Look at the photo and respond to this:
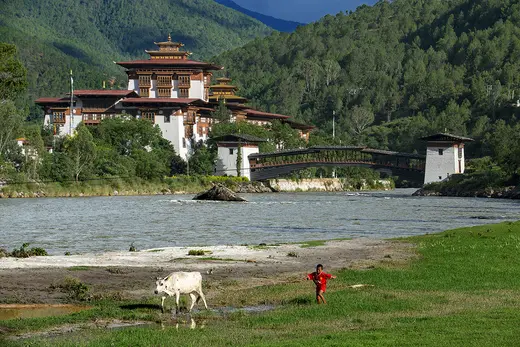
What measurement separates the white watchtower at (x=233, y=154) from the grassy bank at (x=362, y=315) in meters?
123

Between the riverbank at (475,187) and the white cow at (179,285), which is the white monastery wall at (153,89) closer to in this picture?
the riverbank at (475,187)

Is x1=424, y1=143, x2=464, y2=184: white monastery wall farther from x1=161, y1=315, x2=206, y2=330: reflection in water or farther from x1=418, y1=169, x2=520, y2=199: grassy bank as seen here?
x1=161, y1=315, x2=206, y2=330: reflection in water

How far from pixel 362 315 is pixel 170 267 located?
11.1m

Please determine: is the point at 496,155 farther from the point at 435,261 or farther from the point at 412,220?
the point at 435,261

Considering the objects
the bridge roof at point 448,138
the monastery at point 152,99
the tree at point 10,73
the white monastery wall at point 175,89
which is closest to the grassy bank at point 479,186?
the bridge roof at point 448,138

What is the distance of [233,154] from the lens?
15900 centimetres

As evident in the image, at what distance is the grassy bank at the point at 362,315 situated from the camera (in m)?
22.1

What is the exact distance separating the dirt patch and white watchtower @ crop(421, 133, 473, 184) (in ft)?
336

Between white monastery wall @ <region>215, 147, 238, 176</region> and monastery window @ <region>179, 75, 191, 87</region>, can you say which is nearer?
white monastery wall @ <region>215, 147, 238, 176</region>

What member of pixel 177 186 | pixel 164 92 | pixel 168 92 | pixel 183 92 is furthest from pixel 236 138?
pixel 164 92

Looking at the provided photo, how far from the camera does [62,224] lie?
68.1 m

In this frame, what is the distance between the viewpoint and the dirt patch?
29.8 meters

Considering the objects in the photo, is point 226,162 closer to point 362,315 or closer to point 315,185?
point 315,185

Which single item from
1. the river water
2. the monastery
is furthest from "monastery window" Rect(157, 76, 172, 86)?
the river water
